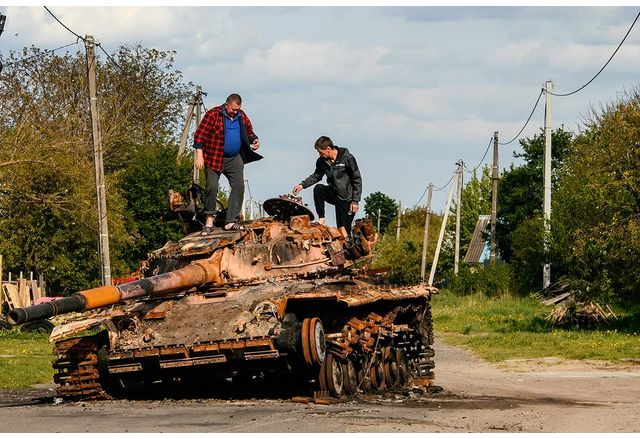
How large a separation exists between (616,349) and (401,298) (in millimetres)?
9866

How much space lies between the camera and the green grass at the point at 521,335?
2700 cm

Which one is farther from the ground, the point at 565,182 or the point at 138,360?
the point at 565,182

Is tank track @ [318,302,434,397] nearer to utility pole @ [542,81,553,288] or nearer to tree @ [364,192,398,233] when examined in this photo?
utility pole @ [542,81,553,288]

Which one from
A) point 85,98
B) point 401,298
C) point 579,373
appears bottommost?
point 579,373

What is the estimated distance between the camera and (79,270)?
4447cm

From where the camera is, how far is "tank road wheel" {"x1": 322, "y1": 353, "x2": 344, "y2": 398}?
16.2m

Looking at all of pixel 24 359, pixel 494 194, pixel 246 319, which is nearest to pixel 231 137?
pixel 246 319

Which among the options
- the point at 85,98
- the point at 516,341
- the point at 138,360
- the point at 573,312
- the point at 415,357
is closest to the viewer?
the point at 138,360

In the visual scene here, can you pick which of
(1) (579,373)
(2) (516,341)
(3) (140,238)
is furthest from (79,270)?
(1) (579,373)

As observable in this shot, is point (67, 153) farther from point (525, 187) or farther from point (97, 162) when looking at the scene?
point (525, 187)

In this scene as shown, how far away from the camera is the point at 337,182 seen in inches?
758

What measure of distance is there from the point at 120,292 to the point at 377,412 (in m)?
3.11

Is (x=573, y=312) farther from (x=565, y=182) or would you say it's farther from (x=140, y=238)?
(x=140, y=238)

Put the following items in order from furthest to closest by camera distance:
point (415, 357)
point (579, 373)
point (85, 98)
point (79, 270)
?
point (85, 98) < point (79, 270) < point (579, 373) < point (415, 357)
